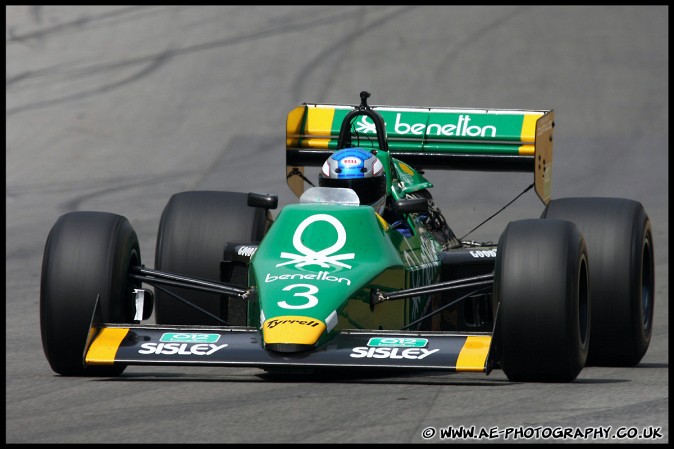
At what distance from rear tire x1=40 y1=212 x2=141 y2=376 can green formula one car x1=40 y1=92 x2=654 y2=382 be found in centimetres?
1

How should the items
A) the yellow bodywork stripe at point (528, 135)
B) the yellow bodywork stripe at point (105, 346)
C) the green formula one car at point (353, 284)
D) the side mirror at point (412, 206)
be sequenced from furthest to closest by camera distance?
the yellow bodywork stripe at point (528, 135)
the side mirror at point (412, 206)
the yellow bodywork stripe at point (105, 346)
the green formula one car at point (353, 284)

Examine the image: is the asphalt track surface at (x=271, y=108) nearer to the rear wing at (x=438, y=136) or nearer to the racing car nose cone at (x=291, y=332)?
the racing car nose cone at (x=291, y=332)

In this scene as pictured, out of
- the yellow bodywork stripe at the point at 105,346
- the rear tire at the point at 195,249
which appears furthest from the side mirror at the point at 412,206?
the yellow bodywork stripe at the point at 105,346

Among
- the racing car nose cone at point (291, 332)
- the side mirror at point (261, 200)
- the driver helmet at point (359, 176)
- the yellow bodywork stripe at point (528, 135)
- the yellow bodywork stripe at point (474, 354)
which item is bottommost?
the yellow bodywork stripe at point (474, 354)

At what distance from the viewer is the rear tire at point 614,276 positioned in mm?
10953

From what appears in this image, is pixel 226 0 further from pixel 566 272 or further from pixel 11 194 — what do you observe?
pixel 566 272

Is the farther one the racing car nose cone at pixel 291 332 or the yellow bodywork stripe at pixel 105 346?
the yellow bodywork stripe at pixel 105 346

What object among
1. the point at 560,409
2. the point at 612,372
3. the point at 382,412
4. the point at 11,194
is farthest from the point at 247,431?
the point at 11,194

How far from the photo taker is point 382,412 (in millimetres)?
8430

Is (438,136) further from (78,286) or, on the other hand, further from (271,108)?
(271,108)

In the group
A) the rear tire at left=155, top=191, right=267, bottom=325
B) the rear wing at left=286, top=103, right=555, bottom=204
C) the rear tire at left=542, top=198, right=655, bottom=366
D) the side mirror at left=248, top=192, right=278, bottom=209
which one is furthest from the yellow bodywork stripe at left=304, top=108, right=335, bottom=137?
the rear tire at left=542, top=198, right=655, bottom=366

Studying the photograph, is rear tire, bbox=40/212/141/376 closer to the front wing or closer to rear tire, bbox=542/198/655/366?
the front wing

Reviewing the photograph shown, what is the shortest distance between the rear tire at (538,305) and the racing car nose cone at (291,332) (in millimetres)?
1132

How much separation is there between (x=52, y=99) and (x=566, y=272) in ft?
54.5
